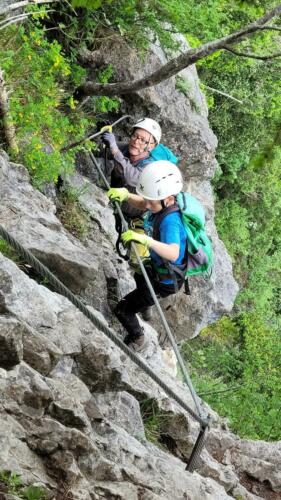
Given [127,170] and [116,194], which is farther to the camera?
[127,170]

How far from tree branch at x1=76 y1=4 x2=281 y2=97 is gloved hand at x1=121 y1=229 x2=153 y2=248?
282 centimetres

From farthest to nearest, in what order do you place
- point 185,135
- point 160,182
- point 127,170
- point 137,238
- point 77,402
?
point 185,135 → point 127,170 → point 160,182 → point 137,238 → point 77,402

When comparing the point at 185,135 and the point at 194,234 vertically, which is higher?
the point at 194,234

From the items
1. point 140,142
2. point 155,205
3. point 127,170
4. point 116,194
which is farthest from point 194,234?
point 140,142

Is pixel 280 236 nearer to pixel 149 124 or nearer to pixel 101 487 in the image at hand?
pixel 149 124

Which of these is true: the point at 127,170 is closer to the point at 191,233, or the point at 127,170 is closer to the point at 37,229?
the point at 37,229

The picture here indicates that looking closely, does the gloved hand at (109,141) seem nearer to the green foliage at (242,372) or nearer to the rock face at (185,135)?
the rock face at (185,135)

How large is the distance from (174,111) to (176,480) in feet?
25.4

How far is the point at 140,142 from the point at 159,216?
242cm

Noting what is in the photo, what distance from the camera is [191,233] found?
664cm

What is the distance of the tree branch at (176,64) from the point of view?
7.81 m

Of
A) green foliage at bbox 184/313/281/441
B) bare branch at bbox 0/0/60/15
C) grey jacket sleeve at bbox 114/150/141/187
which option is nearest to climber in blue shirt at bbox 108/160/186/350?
grey jacket sleeve at bbox 114/150/141/187

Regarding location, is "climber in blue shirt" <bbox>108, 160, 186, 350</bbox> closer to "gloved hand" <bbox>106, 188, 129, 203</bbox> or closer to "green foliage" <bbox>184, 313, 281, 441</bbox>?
"gloved hand" <bbox>106, 188, 129, 203</bbox>

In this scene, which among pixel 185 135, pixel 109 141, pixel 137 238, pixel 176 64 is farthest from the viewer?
pixel 185 135
